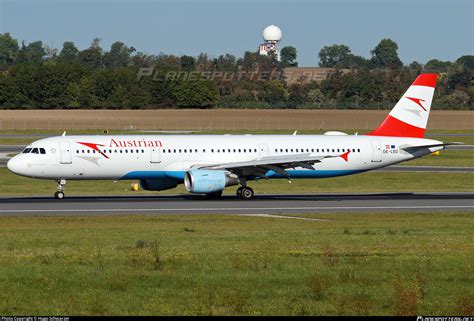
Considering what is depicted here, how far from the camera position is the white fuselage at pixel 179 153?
5006 cm

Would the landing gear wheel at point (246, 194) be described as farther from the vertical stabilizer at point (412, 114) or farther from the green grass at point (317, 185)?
the vertical stabilizer at point (412, 114)

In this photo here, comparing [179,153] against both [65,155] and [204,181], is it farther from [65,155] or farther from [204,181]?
[65,155]

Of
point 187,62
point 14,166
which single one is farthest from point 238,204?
point 187,62

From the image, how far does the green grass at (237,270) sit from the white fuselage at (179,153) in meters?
14.3

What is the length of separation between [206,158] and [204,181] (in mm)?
3926

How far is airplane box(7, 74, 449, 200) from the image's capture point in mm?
49812

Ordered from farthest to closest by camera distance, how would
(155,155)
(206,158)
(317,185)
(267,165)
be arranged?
(317,185), (206,158), (155,155), (267,165)

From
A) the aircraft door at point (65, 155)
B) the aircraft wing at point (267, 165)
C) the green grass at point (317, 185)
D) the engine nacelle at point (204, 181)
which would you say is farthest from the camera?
the green grass at point (317, 185)

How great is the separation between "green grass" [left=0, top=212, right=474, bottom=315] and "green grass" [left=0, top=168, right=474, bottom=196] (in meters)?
20.4

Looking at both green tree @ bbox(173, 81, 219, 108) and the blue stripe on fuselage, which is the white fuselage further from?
green tree @ bbox(173, 81, 219, 108)

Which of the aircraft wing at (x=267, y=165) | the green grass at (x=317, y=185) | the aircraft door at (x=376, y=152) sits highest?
the aircraft door at (x=376, y=152)

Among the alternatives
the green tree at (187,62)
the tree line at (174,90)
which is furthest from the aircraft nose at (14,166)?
the green tree at (187,62)

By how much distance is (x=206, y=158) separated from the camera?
51.9m

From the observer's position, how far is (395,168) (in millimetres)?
72562
